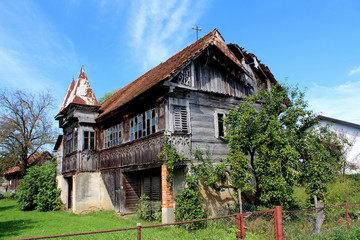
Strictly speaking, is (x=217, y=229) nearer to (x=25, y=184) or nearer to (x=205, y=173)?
(x=205, y=173)

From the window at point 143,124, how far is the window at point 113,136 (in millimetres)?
1638

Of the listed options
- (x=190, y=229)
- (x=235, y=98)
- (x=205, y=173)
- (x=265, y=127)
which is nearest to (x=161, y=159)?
(x=205, y=173)

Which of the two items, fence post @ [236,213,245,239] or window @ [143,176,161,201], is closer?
fence post @ [236,213,245,239]

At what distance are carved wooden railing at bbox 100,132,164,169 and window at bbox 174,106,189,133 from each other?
2.82 feet

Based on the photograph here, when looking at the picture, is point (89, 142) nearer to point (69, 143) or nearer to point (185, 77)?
point (69, 143)

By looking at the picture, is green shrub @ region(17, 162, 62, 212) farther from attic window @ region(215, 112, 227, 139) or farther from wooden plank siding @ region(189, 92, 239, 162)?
attic window @ region(215, 112, 227, 139)

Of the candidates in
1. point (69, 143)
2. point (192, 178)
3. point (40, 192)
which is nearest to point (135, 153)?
point (192, 178)

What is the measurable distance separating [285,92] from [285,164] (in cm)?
323

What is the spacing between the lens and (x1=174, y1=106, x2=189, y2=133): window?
12.8m

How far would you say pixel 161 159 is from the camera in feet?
39.7

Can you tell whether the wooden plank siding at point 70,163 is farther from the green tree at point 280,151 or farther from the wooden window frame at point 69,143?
the green tree at point 280,151

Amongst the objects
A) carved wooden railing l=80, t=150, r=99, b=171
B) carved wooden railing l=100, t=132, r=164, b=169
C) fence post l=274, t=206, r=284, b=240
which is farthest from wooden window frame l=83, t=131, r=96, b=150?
fence post l=274, t=206, r=284, b=240

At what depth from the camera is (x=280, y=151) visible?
33.7 ft

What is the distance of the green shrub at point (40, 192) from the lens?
20547 millimetres
